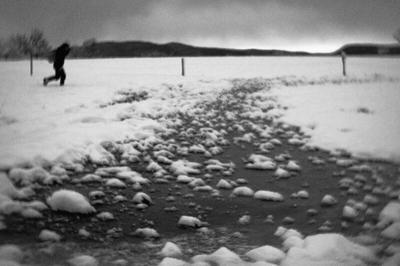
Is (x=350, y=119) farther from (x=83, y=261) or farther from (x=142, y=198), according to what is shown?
(x=83, y=261)

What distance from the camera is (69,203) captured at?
294 cm

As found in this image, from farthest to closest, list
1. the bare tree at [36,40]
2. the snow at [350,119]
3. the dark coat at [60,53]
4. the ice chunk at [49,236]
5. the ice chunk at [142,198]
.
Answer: the dark coat at [60,53]
the snow at [350,119]
the bare tree at [36,40]
the ice chunk at [142,198]
the ice chunk at [49,236]

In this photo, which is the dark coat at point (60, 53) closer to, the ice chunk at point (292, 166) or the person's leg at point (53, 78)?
the person's leg at point (53, 78)

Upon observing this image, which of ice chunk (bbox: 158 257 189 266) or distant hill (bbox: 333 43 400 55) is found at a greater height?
distant hill (bbox: 333 43 400 55)

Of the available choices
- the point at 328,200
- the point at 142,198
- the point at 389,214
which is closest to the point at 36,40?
the point at 142,198

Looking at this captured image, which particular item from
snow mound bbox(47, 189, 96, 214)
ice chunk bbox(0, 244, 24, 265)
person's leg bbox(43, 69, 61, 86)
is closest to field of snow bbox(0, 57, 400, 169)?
person's leg bbox(43, 69, 61, 86)

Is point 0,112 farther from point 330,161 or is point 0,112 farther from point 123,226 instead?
point 330,161

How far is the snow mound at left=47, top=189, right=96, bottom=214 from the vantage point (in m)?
2.90

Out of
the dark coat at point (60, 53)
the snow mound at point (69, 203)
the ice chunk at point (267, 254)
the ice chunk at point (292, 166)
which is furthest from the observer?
the dark coat at point (60, 53)

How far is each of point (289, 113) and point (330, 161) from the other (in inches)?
132

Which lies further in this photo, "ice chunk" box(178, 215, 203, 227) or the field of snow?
the field of snow

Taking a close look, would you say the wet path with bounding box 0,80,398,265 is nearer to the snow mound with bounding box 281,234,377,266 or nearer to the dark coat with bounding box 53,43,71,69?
the snow mound with bounding box 281,234,377,266

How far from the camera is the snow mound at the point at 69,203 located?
9.52 ft

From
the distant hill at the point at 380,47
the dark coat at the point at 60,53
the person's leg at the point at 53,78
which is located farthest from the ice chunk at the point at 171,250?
the person's leg at the point at 53,78
